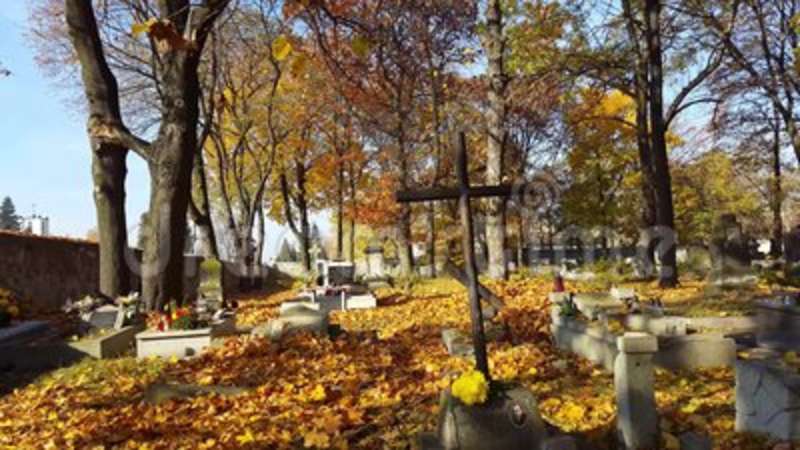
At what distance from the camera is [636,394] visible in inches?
193

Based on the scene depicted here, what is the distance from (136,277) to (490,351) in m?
17.2

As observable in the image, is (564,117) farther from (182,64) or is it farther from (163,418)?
(163,418)

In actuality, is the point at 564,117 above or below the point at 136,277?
above

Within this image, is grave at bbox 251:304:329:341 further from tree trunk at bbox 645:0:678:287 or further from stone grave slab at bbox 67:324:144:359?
tree trunk at bbox 645:0:678:287

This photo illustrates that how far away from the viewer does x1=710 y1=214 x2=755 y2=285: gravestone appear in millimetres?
15730

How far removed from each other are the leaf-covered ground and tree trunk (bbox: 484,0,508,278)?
27.4 ft

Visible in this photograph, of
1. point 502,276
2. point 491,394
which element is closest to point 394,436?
point 491,394

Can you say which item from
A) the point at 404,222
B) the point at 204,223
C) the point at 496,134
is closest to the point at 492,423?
the point at 496,134

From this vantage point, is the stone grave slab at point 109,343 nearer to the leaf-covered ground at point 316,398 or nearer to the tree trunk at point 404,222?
the leaf-covered ground at point 316,398

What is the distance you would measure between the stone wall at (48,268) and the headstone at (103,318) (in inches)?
180

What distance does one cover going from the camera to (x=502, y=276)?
18.6 metres

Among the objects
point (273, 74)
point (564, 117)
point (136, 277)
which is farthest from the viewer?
point (564, 117)

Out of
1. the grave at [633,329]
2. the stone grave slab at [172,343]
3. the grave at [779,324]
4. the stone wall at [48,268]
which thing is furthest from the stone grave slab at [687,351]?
the stone wall at [48,268]

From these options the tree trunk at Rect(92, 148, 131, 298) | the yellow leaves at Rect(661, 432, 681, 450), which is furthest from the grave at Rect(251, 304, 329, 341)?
the yellow leaves at Rect(661, 432, 681, 450)
